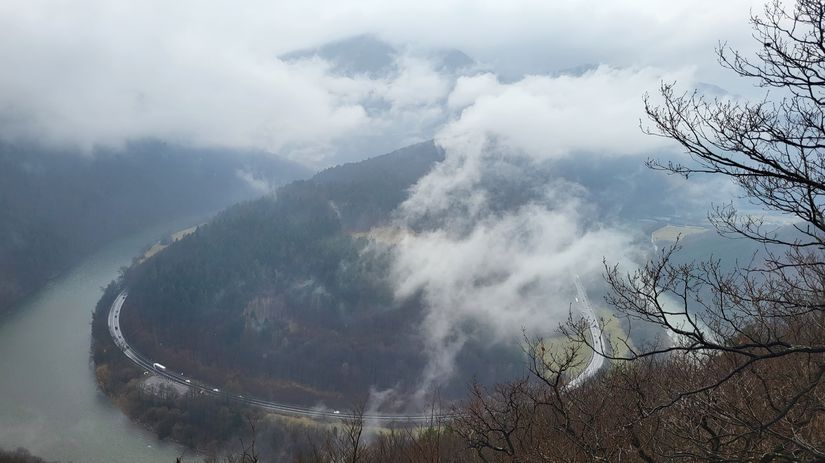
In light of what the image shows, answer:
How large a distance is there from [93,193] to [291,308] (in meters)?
73.5

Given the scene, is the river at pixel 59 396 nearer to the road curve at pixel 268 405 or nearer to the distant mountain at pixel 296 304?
the road curve at pixel 268 405

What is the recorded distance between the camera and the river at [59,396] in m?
33.4

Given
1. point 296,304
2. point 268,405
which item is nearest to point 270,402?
point 268,405

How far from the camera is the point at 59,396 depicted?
131 ft

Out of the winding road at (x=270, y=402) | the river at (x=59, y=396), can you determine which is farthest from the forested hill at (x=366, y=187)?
the river at (x=59, y=396)

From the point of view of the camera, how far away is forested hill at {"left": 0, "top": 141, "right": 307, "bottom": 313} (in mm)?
76562

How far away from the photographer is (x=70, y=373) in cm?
4359

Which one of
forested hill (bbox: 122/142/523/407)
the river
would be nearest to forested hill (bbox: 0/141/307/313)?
the river

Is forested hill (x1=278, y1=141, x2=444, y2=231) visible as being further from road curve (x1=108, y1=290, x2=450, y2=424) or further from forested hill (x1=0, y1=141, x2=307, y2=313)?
forested hill (x1=0, y1=141, x2=307, y2=313)

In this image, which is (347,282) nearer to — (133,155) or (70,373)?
(70,373)

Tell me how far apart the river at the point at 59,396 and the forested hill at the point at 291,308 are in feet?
18.8

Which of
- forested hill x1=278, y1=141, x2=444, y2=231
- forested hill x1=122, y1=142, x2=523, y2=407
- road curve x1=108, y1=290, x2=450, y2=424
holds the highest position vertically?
forested hill x1=278, y1=141, x2=444, y2=231

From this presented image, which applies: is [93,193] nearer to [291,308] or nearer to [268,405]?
[291,308]

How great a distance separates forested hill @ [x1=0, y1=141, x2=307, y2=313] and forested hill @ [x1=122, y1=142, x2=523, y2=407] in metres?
22.8
